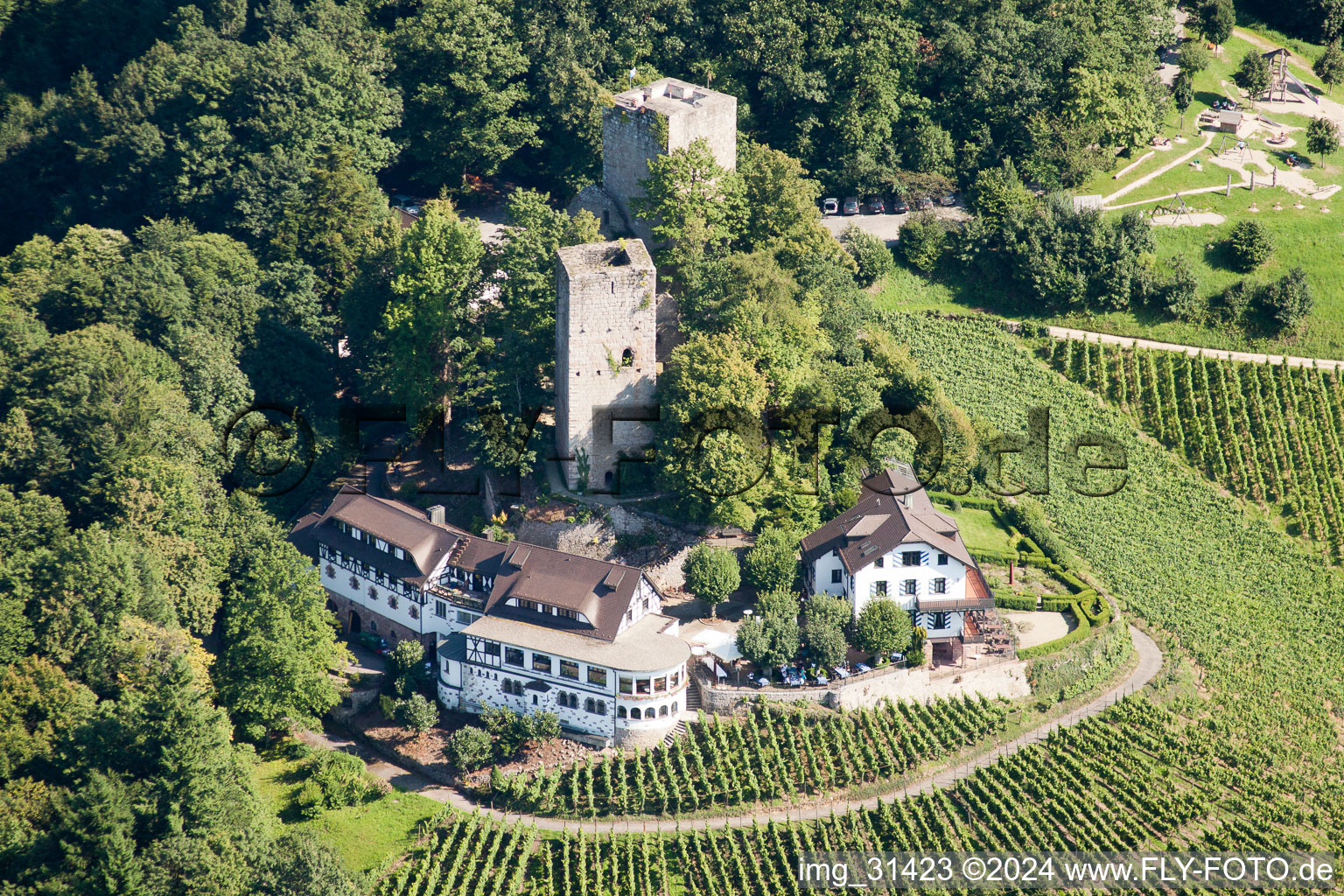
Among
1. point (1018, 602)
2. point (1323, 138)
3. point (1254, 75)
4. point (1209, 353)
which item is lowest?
point (1018, 602)

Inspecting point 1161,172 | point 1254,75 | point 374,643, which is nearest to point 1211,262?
point 1161,172

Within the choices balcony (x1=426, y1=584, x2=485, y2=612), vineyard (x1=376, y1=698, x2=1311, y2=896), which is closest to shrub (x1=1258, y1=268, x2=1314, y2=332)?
vineyard (x1=376, y1=698, x2=1311, y2=896)

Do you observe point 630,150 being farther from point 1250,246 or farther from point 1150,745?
point 1150,745

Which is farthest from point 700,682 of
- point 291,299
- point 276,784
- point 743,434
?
point 291,299

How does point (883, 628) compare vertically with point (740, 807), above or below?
above

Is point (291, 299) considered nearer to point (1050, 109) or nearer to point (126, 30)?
point (126, 30)

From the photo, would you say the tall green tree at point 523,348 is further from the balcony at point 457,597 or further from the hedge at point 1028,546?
the hedge at point 1028,546
